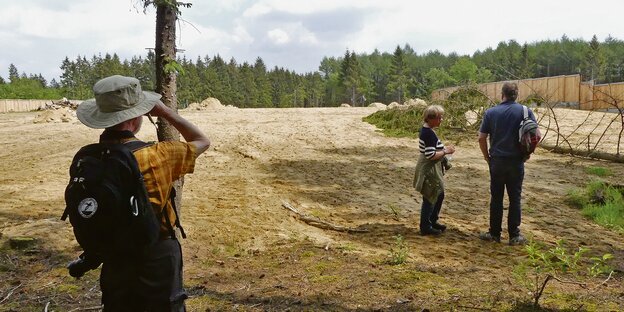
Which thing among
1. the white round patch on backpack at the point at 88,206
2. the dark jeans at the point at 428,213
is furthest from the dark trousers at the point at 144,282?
the dark jeans at the point at 428,213

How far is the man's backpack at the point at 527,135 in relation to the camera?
5551 millimetres

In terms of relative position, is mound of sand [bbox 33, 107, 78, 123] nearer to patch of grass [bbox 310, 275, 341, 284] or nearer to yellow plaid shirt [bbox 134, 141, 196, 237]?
patch of grass [bbox 310, 275, 341, 284]

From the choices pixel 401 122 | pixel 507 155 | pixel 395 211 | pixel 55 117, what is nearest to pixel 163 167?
pixel 507 155

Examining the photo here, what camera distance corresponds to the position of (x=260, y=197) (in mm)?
8086

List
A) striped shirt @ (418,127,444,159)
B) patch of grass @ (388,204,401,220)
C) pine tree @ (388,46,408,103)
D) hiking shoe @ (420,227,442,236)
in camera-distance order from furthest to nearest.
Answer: pine tree @ (388,46,408,103), patch of grass @ (388,204,401,220), hiking shoe @ (420,227,442,236), striped shirt @ (418,127,444,159)

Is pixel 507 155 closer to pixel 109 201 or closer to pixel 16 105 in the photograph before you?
pixel 109 201

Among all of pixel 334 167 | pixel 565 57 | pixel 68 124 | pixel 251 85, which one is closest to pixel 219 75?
pixel 251 85

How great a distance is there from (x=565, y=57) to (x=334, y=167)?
116 metres

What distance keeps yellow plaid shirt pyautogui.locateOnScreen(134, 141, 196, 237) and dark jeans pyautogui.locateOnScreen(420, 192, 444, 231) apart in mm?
4226

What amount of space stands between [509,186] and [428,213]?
1070 millimetres

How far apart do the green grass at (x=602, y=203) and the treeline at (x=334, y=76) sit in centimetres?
7414

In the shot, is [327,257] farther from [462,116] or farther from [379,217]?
[462,116]

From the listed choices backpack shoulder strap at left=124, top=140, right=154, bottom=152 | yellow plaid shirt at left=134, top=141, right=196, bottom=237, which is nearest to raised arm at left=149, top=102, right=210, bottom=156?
yellow plaid shirt at left=134, top=141, right=196, bottom=237

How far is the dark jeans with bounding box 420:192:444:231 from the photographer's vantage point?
6.09 meters
